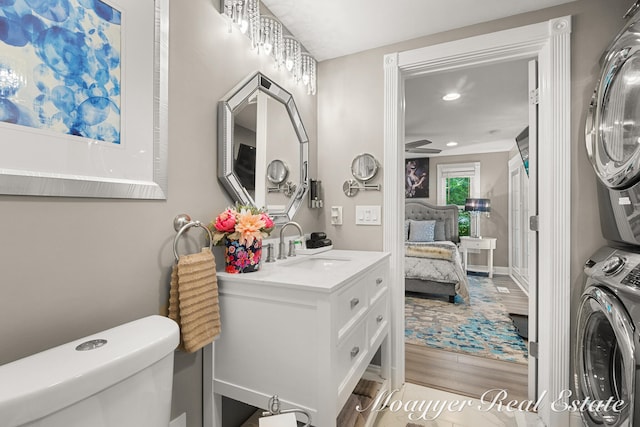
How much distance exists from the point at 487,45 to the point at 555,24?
1.10 feet

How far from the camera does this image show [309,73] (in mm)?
2033

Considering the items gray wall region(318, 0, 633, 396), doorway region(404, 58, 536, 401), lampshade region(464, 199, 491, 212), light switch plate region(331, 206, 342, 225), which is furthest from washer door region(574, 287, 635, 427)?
lampshade region(464, 199, 491, 212)

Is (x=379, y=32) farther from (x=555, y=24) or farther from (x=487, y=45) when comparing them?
(x=555, y=24)

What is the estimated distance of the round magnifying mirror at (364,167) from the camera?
2.03 metres

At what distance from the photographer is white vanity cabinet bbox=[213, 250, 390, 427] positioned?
3.37 ft

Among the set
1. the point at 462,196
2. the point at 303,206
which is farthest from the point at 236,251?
the point at 462,196

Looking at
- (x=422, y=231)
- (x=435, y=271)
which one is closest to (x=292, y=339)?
(x=435, y=271)

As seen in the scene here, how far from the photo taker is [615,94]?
1.34 meters

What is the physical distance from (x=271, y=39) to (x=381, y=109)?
→ 85 centimetres

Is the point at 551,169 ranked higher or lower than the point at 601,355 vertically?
higher

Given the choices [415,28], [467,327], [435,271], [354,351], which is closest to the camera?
[354,351]

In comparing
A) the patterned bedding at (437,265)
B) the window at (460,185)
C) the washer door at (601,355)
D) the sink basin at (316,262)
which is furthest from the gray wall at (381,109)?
the window at (460,185)

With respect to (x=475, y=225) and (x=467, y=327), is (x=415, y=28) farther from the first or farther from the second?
(x=475, y=225)

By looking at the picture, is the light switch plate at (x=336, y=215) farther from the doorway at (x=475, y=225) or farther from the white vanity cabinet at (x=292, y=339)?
the doorway at (x=475, y=225)
